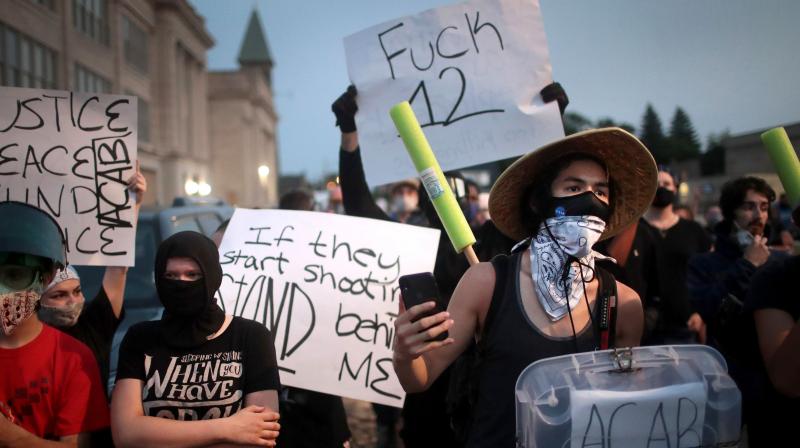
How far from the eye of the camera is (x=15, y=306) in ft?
7.05

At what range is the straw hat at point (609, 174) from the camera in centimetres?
205

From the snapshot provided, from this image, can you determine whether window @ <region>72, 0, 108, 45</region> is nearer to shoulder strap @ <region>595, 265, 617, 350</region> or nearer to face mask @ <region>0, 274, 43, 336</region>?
face mask @ <region>0, 274, 43, 336</region>

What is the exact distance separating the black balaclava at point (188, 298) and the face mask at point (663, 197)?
343 cm

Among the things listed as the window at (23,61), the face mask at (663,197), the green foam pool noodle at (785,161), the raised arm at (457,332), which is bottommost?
the raised arm at (457,332)

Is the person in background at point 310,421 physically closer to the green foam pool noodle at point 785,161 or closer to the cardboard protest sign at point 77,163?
the cardboard protest sign at point 77,163

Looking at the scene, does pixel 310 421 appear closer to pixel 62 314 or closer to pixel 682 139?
pixel 62 314

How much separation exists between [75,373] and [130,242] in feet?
3.02

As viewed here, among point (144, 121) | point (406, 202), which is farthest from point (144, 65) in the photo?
point (406, 202)

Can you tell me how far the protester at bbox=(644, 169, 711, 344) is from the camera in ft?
13.3

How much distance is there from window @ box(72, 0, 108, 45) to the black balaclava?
2878 centimetres

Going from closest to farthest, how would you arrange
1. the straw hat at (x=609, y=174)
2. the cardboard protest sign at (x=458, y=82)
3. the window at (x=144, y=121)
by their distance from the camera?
the straw hat at (x=609, y=174), the cardboard protest sign at (x=458, y=82), the window at (x=144, y=121)

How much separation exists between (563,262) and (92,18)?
32.2 meters

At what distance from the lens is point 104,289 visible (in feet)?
9.64

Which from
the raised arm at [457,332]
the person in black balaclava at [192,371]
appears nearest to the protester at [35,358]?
the person in black balaclava at [192,371]
